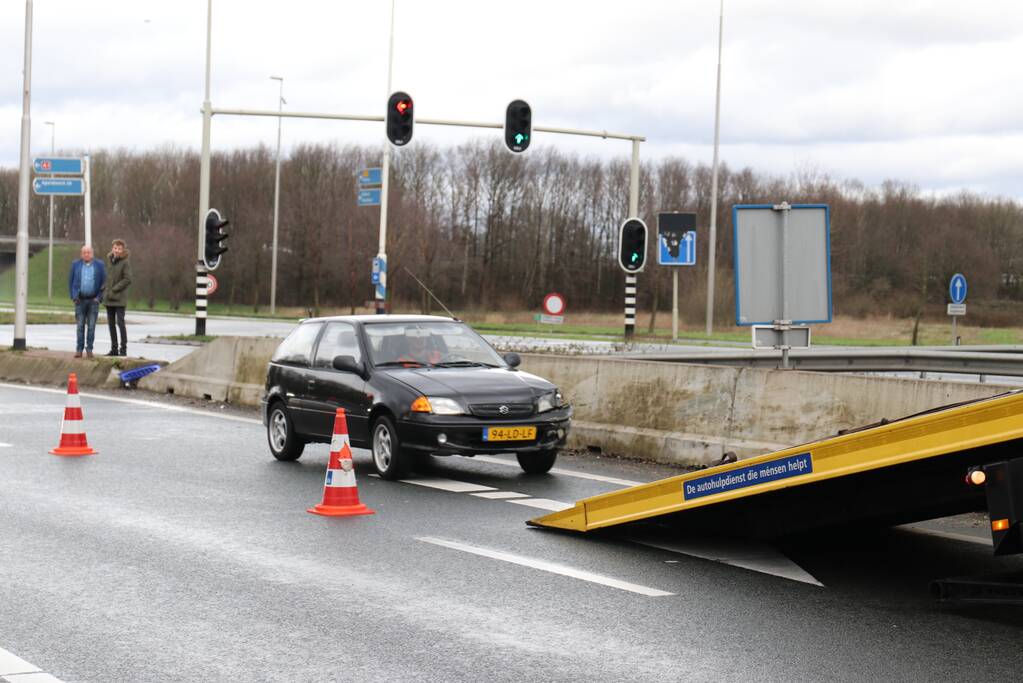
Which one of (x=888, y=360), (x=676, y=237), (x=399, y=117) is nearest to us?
(x=888, y=360)

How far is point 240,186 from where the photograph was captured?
345 ft

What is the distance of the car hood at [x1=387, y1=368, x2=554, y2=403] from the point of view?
1170 centimetres

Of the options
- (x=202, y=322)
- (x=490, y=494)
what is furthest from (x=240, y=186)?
(x=490, y=494)

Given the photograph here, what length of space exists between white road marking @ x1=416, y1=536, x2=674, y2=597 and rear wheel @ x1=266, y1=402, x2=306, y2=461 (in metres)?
4.57

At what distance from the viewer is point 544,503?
34.3 ft

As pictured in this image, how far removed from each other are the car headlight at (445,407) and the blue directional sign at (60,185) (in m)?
30.3

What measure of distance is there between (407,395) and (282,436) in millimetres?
2093

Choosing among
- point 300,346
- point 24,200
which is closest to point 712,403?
point 300,346

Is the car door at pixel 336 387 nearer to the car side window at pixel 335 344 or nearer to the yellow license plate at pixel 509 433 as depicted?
the car side window at pixel 335 344

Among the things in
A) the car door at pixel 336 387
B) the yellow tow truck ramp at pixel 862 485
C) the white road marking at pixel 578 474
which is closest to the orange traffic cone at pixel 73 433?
the car door at pixel 336 387

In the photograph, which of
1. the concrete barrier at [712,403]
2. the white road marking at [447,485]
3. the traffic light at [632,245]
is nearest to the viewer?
the white road marking at [447,485]

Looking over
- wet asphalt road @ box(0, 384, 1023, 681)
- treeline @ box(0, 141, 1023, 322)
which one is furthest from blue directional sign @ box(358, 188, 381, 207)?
treeline @ box(0, 141, 1023, 322)

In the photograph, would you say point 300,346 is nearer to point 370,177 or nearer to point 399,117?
point 399,117

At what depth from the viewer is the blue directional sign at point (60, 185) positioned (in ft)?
129
